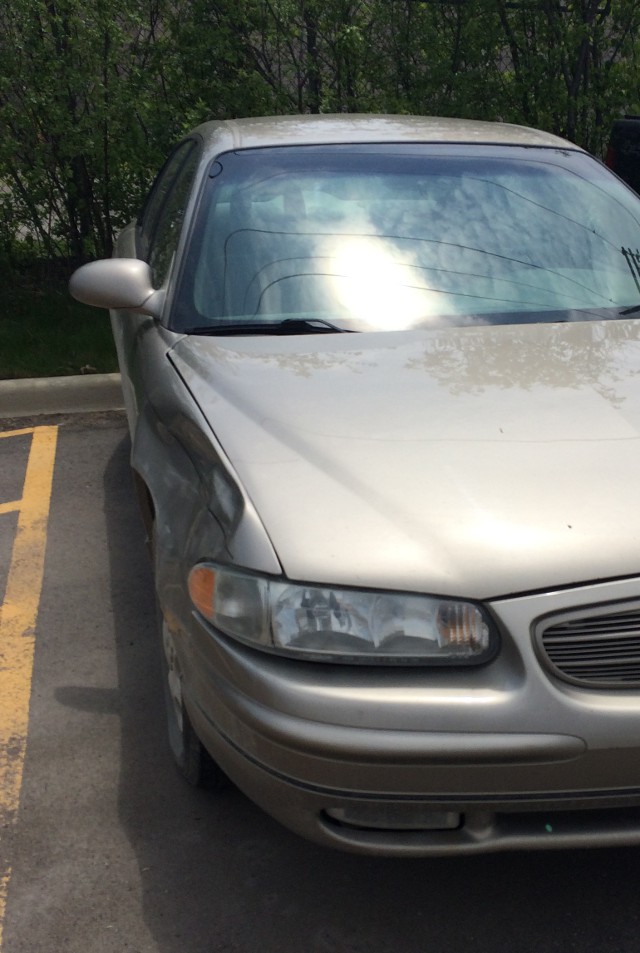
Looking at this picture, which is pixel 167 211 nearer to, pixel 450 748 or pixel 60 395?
pixel 60 395

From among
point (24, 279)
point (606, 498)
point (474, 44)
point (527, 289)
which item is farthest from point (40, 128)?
point (606, 498)

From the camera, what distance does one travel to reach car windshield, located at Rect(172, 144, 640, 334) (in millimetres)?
3359

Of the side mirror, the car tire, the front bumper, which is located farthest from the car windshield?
the front bumper

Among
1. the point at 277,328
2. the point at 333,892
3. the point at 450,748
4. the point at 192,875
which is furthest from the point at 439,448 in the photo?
the point at 192,875

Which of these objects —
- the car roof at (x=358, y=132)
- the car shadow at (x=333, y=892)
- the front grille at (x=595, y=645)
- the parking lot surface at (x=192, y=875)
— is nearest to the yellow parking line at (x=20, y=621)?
the parking lot surface at (x=192, y=875)

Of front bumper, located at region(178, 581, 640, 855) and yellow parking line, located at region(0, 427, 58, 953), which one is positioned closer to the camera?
front bumper, located at region(178, 581, 640, 855)

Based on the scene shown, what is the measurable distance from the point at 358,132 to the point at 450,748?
8.27 ft

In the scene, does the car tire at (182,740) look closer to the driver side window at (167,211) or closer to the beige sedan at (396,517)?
the beige sedan at (396,517)

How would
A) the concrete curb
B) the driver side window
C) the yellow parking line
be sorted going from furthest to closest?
the concrete curb → the driver side window → the yellow parking line

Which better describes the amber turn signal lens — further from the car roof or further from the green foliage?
the green foliage

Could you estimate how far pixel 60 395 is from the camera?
6.50 meters

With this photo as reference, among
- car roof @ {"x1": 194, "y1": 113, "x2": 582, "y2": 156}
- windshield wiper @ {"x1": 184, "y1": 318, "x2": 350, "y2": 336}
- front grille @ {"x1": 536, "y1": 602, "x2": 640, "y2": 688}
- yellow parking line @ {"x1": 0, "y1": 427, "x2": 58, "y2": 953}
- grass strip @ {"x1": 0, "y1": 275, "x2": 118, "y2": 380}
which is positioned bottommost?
yellow parking line @ {"x1": 0, "y1": 427, "x2": 58, "y2": 953}

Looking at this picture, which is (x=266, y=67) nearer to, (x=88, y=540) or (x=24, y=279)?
(x=24, y=279)

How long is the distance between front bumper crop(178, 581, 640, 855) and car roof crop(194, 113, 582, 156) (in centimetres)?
223
